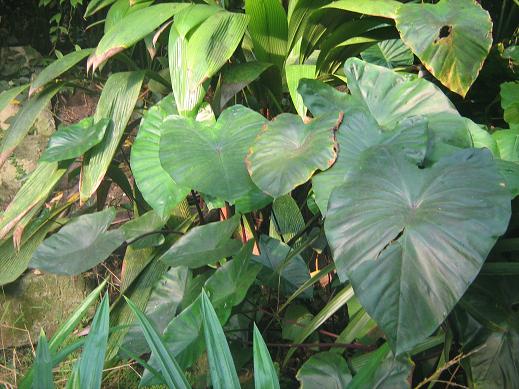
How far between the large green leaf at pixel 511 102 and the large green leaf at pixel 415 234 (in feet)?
2.27

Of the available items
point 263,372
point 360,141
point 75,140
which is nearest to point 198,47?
point 75,140

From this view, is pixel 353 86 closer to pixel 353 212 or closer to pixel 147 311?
pixel 353 212

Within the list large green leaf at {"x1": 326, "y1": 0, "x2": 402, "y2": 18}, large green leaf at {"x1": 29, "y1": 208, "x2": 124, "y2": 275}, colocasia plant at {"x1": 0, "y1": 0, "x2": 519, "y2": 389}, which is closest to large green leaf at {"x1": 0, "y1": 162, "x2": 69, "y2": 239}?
colocasia plant at {"x1": 0, "y1": 0, "x2": 519, "y2": 389}

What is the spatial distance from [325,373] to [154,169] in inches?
26.7

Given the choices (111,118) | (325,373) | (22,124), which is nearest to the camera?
(325,373)

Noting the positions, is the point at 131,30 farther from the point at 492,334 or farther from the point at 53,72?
the point at 492,334

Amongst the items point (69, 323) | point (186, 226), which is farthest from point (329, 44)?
point (69, 323)

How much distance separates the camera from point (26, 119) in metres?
2.13

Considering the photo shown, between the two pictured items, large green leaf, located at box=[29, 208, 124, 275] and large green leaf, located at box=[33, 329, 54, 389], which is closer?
large green leaf, located at box=[33, 329, 54, 389]

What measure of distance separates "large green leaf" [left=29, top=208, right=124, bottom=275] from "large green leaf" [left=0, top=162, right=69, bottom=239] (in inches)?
9.7

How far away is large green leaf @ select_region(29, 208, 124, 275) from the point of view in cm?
165

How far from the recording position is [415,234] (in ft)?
3.46

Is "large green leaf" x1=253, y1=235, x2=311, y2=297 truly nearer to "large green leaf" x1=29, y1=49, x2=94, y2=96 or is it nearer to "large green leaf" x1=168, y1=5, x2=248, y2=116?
"large green leaf" x1=168, y1=5, x2=248, y2=116

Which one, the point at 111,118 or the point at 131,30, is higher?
the point at 131,30
